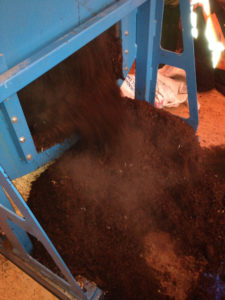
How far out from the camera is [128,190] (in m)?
1.53

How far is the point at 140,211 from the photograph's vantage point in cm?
148

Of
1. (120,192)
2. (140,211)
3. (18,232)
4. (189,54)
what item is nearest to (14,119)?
(18,232)

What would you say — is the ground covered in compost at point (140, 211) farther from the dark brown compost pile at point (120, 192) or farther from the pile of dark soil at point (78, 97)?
the pile of dark soil at point (78, 97)

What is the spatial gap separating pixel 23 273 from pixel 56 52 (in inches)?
42.2

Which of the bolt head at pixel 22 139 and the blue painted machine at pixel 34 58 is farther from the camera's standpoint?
the bolt head at pixel 22 139

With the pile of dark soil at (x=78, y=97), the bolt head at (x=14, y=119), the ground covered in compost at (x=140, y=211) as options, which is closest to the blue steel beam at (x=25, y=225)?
the ground covered in compost at (x=140, y=211)

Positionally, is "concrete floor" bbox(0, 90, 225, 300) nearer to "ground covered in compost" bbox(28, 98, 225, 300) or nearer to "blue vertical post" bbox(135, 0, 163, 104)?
"ground covered in compost" bbox(28, 98, 225, 300)

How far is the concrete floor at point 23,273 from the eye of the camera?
1.32m

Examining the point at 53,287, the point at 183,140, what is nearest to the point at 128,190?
the point at 183,140

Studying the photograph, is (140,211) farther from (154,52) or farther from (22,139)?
(154,52)

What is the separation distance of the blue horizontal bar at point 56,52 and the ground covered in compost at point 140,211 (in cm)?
51

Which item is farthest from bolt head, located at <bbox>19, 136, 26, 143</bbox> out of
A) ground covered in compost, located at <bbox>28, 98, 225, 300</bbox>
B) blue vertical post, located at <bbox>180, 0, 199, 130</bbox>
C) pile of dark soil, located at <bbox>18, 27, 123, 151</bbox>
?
blue vertical post, located at <bbox>180, 0, 199, 130</bbox>

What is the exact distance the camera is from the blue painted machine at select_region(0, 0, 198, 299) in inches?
36.6

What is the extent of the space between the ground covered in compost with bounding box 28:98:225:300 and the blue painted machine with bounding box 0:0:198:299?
130 millimetres
